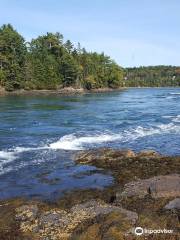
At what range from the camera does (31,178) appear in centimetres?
1688

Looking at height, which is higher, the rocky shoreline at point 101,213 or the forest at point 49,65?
the forest at point 49,65

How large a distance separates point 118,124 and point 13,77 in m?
74.7

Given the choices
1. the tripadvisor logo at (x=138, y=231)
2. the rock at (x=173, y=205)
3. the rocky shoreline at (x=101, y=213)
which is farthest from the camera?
the rock at (x=173, y=205)

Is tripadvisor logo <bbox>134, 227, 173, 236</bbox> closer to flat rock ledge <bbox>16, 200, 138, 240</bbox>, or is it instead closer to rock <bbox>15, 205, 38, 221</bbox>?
flat rock ledge <bbox>16, 200, 138, 240</bbox>

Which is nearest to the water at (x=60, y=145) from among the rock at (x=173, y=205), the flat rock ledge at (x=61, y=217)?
the flat rock ledge at (x=61, y=217)

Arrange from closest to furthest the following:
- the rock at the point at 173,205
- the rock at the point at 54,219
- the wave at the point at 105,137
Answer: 1. the rock at the point at 54,219
2. the rock at the point at 173,205
3. the wave at the point at 105,137

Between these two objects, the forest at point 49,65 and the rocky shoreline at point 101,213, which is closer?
the rocky shoreline at point 101,213

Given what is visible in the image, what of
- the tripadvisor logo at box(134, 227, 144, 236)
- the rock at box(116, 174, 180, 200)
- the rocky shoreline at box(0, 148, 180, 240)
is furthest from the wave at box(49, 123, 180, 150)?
the tripadvisor logo at box(134, 227, 144, 236)

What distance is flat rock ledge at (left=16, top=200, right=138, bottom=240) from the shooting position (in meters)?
10.2

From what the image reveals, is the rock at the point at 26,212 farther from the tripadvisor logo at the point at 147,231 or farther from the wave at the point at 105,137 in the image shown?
the wave at the point at 105,137

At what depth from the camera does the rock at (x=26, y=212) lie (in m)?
11.4

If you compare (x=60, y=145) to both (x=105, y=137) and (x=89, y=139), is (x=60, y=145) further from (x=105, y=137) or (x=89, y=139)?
(x=105, y=137)

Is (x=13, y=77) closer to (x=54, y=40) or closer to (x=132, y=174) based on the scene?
(x=54, y=40)

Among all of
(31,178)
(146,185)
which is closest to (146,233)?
(146,185)
